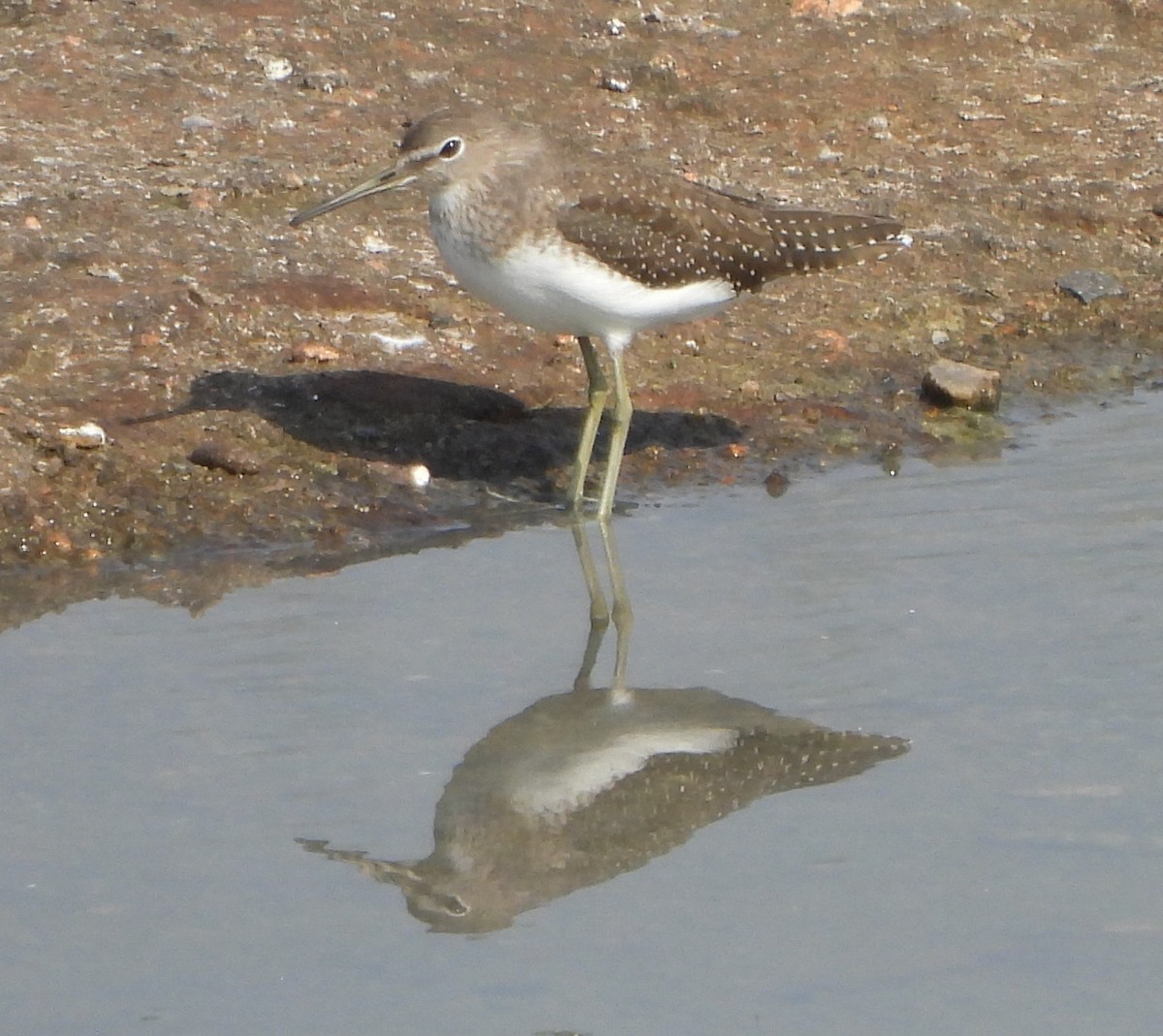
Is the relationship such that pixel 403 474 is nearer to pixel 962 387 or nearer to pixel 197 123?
pixel 962 387

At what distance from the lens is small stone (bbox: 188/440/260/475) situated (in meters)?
7.63

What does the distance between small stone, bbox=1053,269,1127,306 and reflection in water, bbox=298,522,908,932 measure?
4293 mm

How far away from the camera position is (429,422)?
8.18m

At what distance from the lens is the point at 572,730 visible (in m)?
5.86

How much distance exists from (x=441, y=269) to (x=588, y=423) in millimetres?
1614

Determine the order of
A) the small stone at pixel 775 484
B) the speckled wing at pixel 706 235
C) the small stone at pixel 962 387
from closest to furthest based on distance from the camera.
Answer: the speckled wing at pixel 706 235
the small stone at pixel 775 484
the small stone at pixel 962 387

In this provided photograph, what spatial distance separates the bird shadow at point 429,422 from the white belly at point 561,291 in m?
0.71

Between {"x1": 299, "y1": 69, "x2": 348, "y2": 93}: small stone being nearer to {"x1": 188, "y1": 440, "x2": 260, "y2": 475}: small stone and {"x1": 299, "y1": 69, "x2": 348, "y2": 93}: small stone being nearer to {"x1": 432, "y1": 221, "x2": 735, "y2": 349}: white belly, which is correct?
{"x1": 432, "y1": 221, "x2": 735, "y2": 349}: white belly

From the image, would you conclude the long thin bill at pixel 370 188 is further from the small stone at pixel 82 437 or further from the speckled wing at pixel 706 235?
the small stone at pixel 82 437

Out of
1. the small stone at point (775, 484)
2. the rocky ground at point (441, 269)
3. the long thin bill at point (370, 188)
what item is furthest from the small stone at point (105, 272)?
the small stone at point (775, 484)

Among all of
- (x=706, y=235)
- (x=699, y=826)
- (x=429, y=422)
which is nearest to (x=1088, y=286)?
(x=706, y=235)

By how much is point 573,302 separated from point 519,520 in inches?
34.7

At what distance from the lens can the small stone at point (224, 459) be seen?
25.0ft

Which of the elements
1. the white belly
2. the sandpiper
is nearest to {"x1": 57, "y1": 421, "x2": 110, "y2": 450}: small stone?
the sandpiper
